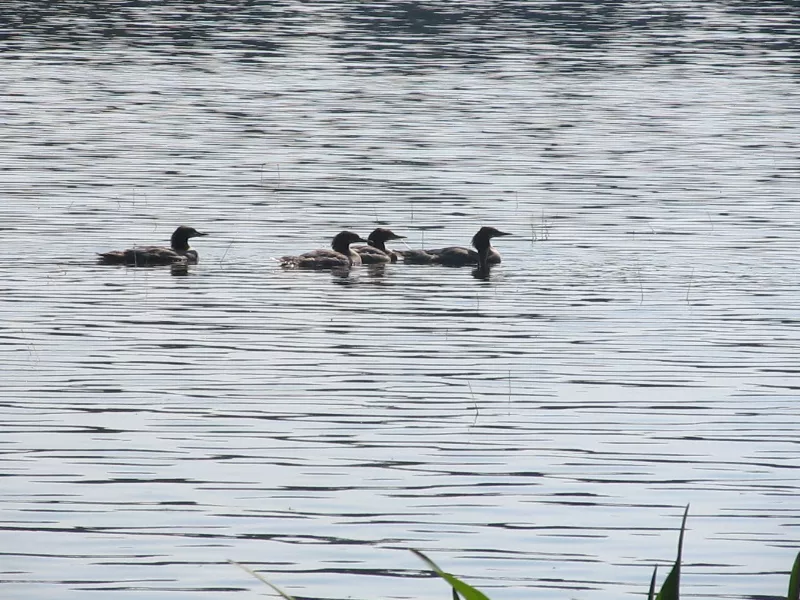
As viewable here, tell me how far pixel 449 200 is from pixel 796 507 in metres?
18.2

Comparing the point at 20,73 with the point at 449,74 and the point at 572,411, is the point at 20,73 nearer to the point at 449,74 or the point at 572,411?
the point at 449,74

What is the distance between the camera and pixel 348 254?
23531 millimetres

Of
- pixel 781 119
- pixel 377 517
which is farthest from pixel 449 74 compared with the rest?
pixel 377 517

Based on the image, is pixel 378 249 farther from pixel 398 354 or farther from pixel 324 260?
pixel 398 354

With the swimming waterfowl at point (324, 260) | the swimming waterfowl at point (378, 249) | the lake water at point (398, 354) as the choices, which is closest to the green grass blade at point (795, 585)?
the lake water at point (398, 354)

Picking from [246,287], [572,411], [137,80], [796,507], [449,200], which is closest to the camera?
[796,507]

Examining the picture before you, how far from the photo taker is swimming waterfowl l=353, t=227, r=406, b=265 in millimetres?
23808

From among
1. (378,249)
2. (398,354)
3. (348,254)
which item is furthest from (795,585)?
(378,249)

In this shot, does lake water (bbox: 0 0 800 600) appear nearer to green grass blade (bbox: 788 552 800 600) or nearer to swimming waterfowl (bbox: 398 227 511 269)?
swimming waterfowl (bbox: 398 227 511 269)

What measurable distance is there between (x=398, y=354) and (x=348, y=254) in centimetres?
661

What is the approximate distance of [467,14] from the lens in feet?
254

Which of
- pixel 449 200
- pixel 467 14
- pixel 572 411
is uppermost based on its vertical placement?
pixel 572 411

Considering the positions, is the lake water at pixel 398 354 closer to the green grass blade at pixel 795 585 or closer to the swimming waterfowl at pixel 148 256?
the swimming waterfowl at pixel 148 256

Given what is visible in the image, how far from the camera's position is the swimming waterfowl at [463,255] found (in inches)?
917
